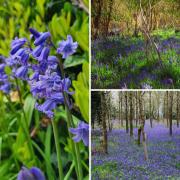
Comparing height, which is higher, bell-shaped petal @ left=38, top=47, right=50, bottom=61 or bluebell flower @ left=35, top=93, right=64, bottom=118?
bell-shaped petal @ left=38, top=47, right=50, bottom=61

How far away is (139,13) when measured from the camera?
81.6 inches

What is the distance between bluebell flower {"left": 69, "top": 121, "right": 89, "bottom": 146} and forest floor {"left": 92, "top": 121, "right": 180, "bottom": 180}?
0.03 m

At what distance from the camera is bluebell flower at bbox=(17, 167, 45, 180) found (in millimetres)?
2193

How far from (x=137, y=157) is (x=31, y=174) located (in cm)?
43

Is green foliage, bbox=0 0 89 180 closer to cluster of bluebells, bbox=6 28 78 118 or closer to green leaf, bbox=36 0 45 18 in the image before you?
green leaf, bbox=36 0 45 18

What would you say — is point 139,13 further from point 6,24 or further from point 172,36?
point 6,24

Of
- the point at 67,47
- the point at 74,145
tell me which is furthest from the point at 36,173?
the point at 67,47

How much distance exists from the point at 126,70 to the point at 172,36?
213 millimetres

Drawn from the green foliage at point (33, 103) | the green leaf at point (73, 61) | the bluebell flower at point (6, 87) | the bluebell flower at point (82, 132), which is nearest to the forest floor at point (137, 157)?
the bluebell flower at point (82, 132)

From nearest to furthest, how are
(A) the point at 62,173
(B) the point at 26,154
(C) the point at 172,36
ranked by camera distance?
(C) the point at 172,36 < (A) the point at 62,173 < (B) the point at 26,154

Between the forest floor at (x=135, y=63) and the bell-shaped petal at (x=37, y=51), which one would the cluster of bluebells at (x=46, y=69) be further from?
the forest floor at (x=135, y=63)

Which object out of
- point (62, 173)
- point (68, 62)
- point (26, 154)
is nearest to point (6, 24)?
point (68, 62)

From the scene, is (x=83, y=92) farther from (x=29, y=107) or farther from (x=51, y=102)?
(x=29, y=107)

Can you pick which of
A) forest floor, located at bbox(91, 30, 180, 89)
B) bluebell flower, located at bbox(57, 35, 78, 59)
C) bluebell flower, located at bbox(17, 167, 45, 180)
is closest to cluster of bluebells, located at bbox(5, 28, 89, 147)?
bluebell flower, located at bbox(57, 35, 78, 59)
